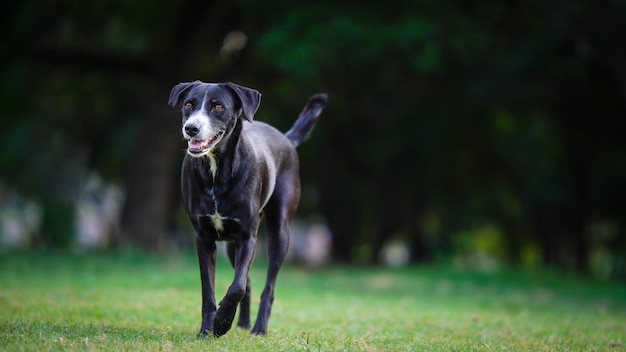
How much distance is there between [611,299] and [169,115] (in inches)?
457

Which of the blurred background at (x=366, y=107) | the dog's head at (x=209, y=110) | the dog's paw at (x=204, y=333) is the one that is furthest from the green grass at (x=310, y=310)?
the blurred background at (x=366, y=107)

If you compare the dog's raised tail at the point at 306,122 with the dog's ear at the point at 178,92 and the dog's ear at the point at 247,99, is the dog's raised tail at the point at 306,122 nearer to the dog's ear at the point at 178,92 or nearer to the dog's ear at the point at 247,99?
the dog's ear at the point at 247,99

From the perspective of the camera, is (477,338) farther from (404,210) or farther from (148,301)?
(404,210)

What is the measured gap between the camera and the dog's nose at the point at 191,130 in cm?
647

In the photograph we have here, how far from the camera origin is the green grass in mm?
6719

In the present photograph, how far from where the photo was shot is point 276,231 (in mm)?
7816

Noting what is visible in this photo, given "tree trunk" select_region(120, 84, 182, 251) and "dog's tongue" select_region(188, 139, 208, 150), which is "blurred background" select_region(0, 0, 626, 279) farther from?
"dog's tongue" select_region(188, 139, 208, 150)

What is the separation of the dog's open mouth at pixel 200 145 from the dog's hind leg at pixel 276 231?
4.54 feet

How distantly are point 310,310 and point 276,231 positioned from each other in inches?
118

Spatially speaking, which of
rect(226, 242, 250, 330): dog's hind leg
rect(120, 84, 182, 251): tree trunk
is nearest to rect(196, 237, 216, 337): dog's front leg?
rect(226, 242, 250, 330): dog's hind leg

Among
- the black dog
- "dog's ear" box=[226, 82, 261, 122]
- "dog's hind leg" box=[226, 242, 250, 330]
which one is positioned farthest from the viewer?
"dog's hind leg" box=[226, 242, 250, 330]

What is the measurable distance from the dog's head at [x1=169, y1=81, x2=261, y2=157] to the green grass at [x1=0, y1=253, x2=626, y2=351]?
1550 mm

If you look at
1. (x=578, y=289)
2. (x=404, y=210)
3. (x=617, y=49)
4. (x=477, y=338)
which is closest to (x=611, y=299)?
(x=578, y=289)

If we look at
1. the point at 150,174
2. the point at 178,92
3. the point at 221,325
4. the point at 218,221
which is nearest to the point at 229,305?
the point at 221,325
